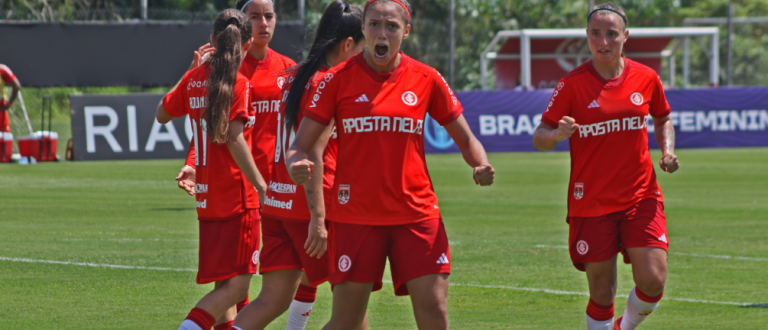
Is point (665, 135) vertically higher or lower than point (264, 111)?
lower

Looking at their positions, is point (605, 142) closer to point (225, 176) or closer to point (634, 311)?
point (634, 311)

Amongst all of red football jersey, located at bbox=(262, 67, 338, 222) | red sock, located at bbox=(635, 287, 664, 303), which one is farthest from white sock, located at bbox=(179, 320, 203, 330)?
red sock, located at bbox=(635, 287, 664, 303)

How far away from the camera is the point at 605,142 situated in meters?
5.71

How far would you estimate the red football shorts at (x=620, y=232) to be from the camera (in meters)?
5.64

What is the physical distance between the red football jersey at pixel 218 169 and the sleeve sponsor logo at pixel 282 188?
0.54ft

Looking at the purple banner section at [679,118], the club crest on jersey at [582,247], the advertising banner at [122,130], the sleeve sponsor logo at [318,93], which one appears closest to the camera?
the sleeve sponsor logo at [318,93]

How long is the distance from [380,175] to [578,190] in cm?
168

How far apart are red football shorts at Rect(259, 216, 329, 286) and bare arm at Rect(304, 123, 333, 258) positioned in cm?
37

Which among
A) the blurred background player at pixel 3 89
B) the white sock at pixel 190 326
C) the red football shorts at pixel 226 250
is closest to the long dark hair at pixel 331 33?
the red football shorts at pixel 226 250

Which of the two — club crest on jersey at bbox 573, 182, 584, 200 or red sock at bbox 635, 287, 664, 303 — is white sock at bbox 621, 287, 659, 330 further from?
club crest on jersey at bbox 573, 182, 584, 200

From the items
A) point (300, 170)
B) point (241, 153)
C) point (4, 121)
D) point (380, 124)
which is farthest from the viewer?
point (4, 121)

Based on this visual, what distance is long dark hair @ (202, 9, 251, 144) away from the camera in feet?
16.7

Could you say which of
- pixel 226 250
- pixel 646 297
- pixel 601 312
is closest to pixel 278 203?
pixel 226 250

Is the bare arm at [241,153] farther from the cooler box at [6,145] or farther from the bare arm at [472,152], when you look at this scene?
the cooler box at [6,145]
